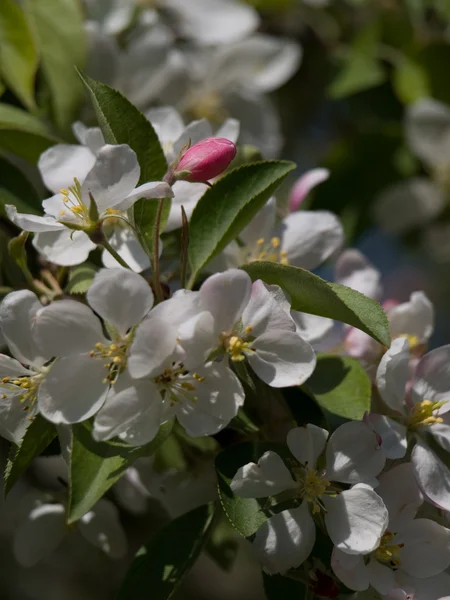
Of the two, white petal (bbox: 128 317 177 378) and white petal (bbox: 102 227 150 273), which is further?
white petal (bbox: 102 227 150 273)

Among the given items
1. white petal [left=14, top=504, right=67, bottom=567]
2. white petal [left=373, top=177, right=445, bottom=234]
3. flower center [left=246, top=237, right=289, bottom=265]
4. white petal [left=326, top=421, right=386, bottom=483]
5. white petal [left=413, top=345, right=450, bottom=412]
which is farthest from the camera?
white petal [left=373, top=177, right=445, bottom=234]

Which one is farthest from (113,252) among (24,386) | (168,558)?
(168,558)

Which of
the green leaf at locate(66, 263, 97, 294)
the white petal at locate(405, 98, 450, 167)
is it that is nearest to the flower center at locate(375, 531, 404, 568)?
the green leaf at locate(66, 263, 97, 294)

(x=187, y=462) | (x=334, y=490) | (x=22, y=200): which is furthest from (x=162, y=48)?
(x=334, y=490)

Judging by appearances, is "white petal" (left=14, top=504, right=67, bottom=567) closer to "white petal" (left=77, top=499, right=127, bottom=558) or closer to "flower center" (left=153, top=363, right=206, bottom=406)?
"white petal" (left=77, top=499, right=127, bottom=558)

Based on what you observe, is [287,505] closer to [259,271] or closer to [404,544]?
[404,544]

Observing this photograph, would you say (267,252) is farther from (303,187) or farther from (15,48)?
(15,48)
